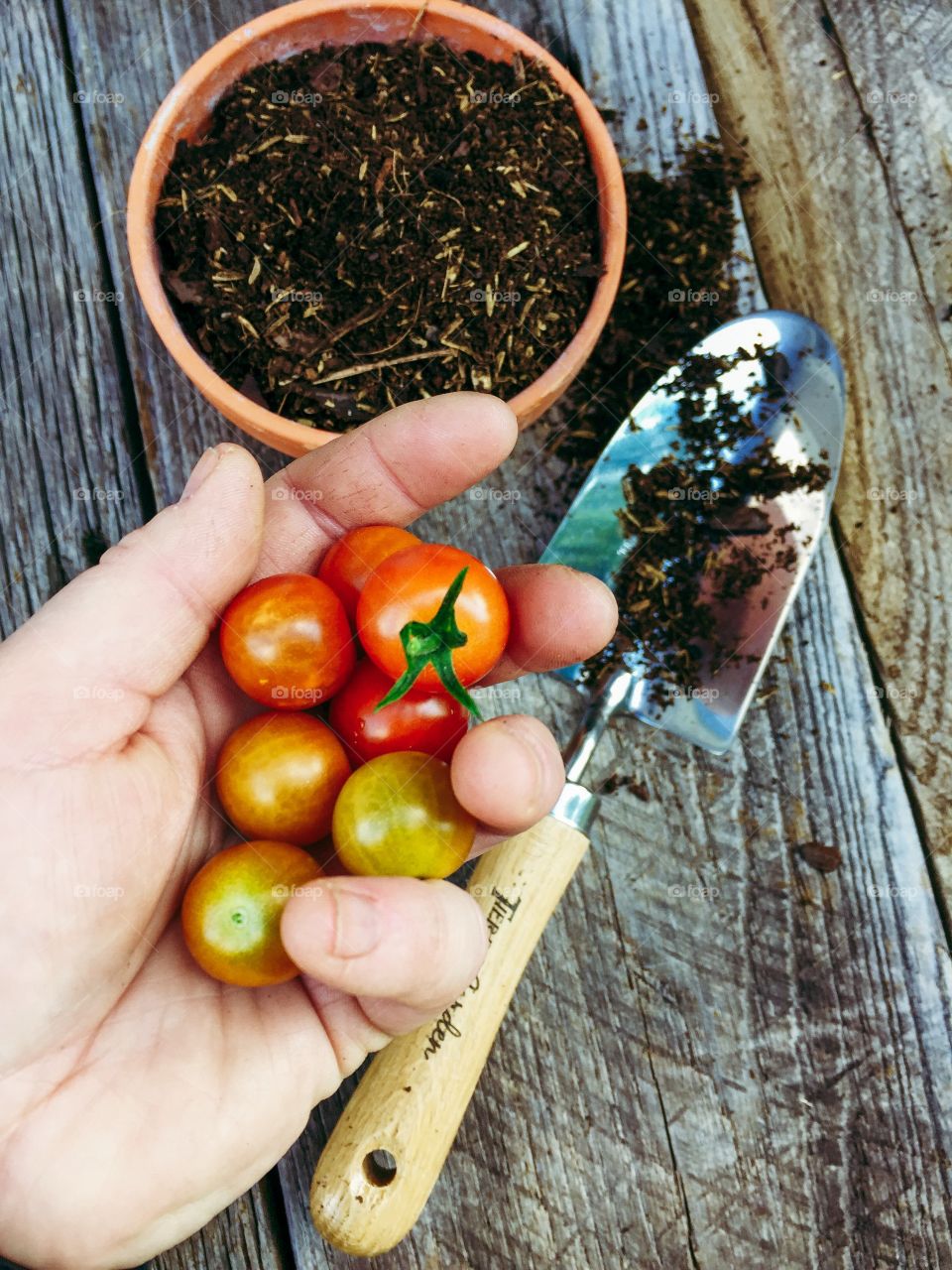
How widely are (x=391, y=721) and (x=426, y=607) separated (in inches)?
6.4

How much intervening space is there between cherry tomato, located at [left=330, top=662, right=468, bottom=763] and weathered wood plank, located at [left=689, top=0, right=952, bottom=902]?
952 mm

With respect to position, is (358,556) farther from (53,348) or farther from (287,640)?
(53,348)

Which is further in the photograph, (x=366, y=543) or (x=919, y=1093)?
(x=919, y=1093)

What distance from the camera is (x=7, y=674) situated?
1.21 metres

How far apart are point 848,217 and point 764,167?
19 cm

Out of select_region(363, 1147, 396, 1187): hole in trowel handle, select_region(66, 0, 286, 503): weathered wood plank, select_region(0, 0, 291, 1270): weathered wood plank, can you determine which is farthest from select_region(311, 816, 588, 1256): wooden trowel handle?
select_region(66, 0, 286, 503): weathered wood plank

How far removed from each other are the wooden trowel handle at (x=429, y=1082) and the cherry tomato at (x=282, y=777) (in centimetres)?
37

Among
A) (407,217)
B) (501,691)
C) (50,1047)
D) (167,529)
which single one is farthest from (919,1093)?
(407,217)

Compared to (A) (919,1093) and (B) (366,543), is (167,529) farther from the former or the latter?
(A) (919,1093)

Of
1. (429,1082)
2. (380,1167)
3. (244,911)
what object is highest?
(244,911)

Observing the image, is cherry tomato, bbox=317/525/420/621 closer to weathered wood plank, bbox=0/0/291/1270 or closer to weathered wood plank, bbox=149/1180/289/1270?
weathered wood plank, bbox=0/0/291/1270

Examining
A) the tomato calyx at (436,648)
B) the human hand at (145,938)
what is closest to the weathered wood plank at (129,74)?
the human hand at (145,938)

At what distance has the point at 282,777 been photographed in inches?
48.7

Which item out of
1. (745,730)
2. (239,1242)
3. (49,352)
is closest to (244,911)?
(239,1242)
